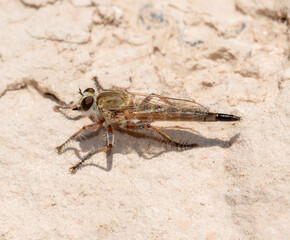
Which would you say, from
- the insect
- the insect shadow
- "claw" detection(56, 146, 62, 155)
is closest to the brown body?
the insect

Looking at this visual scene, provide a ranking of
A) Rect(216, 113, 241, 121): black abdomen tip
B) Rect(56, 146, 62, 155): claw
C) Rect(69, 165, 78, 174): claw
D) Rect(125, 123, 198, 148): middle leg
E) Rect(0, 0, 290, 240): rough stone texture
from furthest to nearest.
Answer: Rect(56, 146, 62, 155): claw < Rect(125, 123, 198, 148): middle leg < Rect(69, 165, 78, 174): claw < Rect(216, 113, 241, 121): black abdomen tip < Rect(0, 0, 290, 240): rough stone texture

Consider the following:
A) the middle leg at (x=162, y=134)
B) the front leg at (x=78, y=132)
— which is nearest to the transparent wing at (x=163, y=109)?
the middle leg at (x=162, y=134)

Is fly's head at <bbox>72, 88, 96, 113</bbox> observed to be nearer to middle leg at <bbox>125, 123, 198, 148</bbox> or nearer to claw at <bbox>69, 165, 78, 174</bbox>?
middle leg at <bbox>125, 123, 198, 148</bbox>

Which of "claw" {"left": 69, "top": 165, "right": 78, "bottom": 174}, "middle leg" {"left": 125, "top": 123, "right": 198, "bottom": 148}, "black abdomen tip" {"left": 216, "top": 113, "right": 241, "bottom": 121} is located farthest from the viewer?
"middle leg" {"left": 125, "top": 123, "right": 198, "bottom": 148}

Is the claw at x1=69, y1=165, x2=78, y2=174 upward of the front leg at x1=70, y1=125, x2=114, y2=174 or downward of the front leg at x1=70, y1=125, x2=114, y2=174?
downward

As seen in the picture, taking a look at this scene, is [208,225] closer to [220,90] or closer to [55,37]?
[220,90]

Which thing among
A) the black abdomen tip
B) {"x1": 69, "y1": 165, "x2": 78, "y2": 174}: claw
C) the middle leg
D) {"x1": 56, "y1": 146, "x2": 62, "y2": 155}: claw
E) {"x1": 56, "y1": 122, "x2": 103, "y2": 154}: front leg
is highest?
the black abdomen tip
